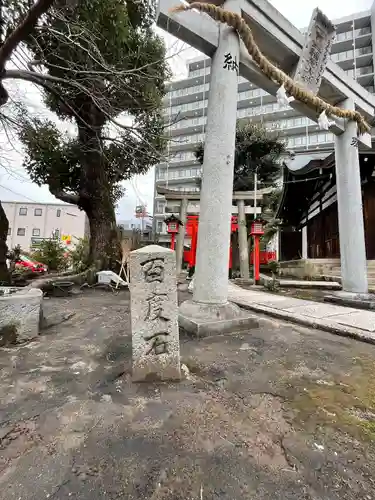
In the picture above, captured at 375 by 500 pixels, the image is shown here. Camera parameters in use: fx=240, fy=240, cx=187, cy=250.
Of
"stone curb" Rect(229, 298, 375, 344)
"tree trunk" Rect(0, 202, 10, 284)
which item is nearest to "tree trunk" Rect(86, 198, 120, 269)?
"tree trunk" Rect(0, 202, 10, 284)

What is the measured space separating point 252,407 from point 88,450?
1119mm

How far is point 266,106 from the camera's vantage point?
36938 mm

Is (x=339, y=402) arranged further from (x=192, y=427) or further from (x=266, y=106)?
(x=266, y=106)

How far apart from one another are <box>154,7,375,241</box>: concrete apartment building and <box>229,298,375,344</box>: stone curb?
2289 cm

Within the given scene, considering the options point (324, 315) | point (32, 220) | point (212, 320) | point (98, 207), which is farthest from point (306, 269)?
point (32, 220)

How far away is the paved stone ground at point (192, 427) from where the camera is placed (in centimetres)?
116

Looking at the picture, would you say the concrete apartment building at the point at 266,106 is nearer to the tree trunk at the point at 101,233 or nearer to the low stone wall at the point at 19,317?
the tree trunk at the point at 101,233

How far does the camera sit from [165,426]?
154cm

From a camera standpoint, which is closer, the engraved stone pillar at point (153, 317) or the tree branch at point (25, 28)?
the engraved stone pillar at point (153, 317)

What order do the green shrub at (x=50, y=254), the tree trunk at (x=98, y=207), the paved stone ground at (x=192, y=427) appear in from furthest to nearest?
the green shrub at (x=50, y=254)
the tree trunk at (x=98, y=207)
the paved stone ground at (x=192, y=427)

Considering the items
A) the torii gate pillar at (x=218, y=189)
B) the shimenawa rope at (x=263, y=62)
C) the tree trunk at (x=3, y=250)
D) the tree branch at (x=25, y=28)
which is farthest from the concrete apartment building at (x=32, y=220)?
the shimenawa rope at (x=263, y=62)

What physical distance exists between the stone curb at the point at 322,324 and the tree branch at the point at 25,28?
5900 mm

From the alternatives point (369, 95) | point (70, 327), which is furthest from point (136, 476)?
point (369, 95)

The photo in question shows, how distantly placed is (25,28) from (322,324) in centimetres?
639
